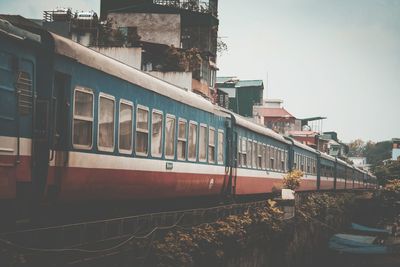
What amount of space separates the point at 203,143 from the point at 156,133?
352 centimetres

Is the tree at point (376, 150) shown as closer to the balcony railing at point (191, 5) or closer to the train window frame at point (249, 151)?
the balcony railing at point (191, 5)

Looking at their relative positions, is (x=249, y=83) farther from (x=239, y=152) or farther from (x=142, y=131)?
(x=142, y=131)

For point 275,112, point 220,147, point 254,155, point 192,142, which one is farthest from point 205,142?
point 275,112

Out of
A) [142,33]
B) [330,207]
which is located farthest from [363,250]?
[142,33]

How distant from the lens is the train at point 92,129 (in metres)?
7.97

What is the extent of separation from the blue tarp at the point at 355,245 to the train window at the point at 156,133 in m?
27.3

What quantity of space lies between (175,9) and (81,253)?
38.8m

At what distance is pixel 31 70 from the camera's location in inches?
328

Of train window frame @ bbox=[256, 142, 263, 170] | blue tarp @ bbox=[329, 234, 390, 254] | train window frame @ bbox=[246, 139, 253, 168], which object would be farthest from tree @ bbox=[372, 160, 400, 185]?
A: train window frame @ bbox=[246, 139, 253, 168]

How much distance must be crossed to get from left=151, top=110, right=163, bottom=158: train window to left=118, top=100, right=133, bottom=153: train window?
1.20m

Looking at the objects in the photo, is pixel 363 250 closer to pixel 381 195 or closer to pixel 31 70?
pixel 381 195

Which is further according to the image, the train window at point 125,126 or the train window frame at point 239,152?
the train window frame at point 239,152

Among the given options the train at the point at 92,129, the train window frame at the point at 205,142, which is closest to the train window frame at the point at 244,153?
the train at the point at 92,129

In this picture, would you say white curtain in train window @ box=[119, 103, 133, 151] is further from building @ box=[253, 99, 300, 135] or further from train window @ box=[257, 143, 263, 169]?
building @ box=[253, 99, 300, 135]
